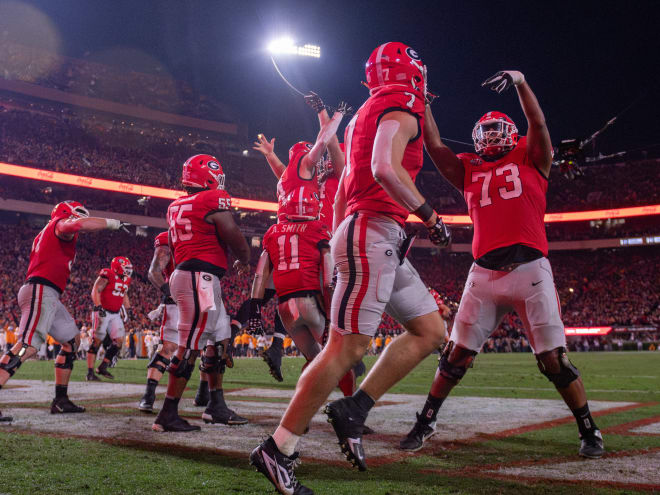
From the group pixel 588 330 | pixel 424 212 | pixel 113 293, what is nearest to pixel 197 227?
pixel 424 212

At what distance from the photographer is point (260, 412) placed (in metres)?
5.99

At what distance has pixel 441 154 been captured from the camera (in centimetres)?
450

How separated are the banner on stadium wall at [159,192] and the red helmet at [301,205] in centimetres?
3227

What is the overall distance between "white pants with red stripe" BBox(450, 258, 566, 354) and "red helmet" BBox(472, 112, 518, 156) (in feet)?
3.10

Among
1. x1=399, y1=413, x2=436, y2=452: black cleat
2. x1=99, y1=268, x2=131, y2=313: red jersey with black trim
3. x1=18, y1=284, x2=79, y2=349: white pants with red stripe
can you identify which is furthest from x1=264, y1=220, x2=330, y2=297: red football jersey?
x1=99, y1=268, x2=131, y2=313: red jersey with black trim

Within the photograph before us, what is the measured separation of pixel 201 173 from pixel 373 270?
2.91 m

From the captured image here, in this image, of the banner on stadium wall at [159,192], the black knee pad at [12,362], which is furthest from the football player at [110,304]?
the banner on stadium wall at [159,192]

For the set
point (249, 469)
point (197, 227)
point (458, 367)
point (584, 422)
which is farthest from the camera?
point (197, 227)

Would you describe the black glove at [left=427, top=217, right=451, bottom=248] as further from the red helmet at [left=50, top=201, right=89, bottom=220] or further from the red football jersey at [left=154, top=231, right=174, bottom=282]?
the red football jersey at [left=154, top=231, right=174, bottom=282]

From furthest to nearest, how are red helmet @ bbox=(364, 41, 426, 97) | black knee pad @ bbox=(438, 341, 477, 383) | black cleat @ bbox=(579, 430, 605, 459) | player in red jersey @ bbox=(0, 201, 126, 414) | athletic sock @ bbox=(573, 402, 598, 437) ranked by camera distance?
player in red jersey @ bbox=(0, 201, 126, 414) < black knee pad @ bbox=(438, 341, 477, 383) < athletic sock @ bbox=(573, 402, 598, 437) < black cleat @ bbox=(579, 430, 605, 459) < red helmet @ bbox=(364, 41, 426, 97)

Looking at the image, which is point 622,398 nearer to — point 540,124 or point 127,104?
point 540,124

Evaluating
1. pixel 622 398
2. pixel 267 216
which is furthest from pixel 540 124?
pixel 267 216

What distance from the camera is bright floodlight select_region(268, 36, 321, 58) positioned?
32.7m

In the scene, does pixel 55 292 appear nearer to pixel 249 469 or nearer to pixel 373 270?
pixel 249 469
